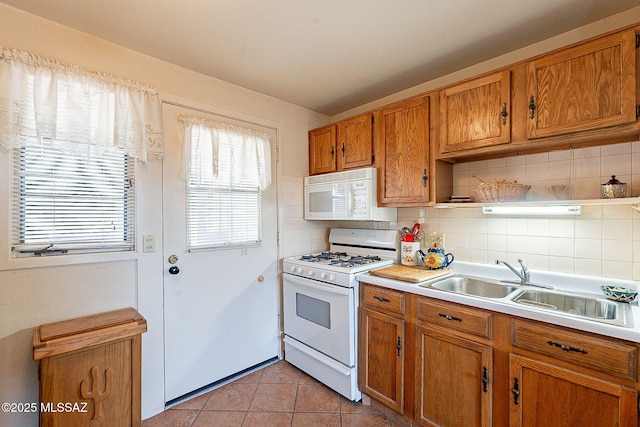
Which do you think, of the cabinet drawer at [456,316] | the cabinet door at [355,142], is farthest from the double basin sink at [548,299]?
the cabinet door at [355,142]

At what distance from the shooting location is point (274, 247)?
2707 millimetres

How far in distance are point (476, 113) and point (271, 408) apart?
2448mm

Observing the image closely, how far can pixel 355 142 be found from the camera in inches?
100.0

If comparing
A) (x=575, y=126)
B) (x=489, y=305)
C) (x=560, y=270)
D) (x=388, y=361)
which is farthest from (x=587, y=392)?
(x=575, y=126)

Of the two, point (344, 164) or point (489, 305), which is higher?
point (344, 164)

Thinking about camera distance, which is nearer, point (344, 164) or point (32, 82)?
point (32, 82)

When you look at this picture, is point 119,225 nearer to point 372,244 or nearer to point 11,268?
point 11,268

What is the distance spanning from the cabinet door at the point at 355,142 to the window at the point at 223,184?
684 mm

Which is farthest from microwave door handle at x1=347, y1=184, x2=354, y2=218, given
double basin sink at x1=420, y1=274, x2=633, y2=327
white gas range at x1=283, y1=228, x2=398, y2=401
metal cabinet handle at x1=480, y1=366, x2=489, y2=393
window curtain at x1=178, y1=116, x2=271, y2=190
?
metal cabinet handle at x1=480, y1=366, x2=489, y2=393

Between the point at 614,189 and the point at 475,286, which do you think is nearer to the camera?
the point at 614,189

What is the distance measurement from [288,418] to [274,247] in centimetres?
132

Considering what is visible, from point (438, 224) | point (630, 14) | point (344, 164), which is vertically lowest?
point (438, 224)

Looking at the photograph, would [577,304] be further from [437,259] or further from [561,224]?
[437,259]

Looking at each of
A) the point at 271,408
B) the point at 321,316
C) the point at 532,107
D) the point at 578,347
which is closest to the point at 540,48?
the point at 532,107
